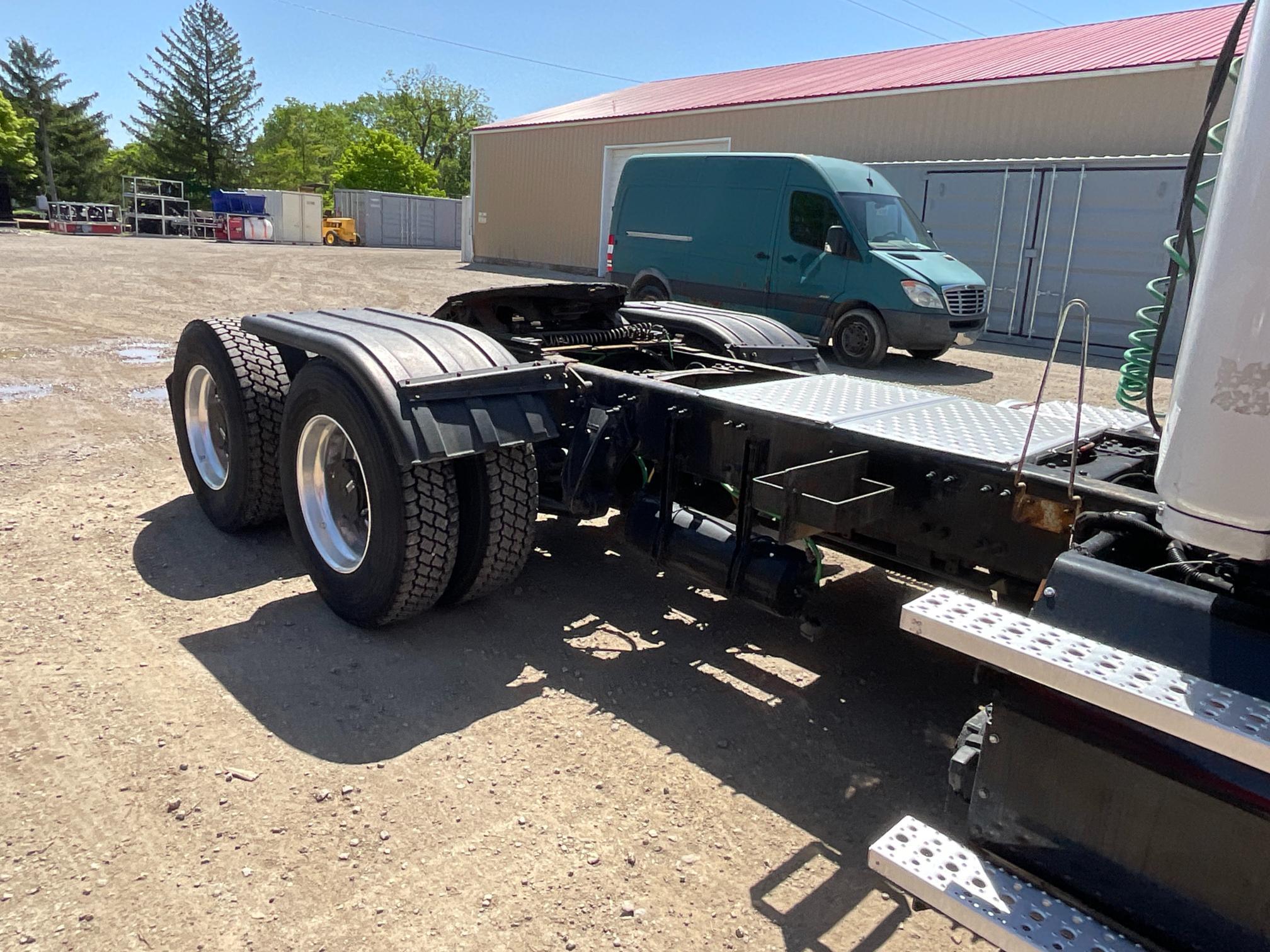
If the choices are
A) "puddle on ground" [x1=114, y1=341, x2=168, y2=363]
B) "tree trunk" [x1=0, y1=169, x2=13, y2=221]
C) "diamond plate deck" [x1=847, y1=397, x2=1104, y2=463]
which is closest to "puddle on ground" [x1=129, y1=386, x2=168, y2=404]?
"puddle on ground" [x1=114, y1=341, x2=168, y2=363]

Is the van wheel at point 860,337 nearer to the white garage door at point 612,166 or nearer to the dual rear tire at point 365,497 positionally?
the dual rear tire at point 365,497

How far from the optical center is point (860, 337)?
12.3 m

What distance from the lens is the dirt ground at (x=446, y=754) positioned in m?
2.43

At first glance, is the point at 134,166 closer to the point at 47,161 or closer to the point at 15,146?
the point at 47,161

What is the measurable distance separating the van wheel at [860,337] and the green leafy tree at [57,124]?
234 ft

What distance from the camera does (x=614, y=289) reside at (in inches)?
229

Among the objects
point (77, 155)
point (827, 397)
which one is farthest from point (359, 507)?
point (77, 155)

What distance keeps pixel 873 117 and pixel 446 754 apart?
19.3m

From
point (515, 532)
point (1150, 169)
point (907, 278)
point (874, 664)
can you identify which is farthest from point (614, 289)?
point (1150, 169)

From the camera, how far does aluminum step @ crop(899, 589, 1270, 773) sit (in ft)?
5.05

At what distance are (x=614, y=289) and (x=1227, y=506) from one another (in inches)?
176

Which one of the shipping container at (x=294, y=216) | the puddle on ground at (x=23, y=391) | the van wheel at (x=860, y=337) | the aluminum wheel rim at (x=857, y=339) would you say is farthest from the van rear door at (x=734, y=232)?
the shipping container at (x=294, y=216)

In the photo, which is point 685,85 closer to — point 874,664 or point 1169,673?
point 874,664

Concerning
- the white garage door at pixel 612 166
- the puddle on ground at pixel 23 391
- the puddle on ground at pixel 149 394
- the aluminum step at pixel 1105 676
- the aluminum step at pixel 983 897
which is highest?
the white garage door at pixel 612 166
